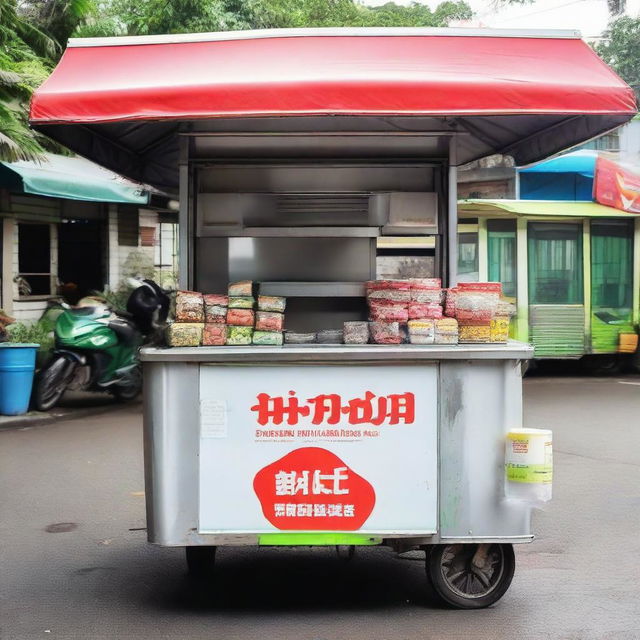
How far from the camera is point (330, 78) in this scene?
4.77 metres

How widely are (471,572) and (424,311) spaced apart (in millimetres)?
1377

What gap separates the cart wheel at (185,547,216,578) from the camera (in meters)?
5.55

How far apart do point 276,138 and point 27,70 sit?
1025 centimetres

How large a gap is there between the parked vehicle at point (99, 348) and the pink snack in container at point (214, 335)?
24.3ft

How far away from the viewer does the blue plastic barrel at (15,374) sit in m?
11.3

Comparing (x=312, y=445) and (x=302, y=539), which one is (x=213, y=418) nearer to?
(x=312, y=445)

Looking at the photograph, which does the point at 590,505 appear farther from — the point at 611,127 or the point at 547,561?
the point at 611,127

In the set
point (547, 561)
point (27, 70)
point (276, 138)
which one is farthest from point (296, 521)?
point (27, 70)

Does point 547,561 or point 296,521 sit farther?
point 547,561

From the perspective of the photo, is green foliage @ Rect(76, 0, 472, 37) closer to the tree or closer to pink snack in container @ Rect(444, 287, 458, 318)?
the tree

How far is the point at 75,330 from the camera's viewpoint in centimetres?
1213

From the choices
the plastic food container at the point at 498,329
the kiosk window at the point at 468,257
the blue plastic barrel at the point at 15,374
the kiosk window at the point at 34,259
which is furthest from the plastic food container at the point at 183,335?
the kiosk window at the point at 468,257

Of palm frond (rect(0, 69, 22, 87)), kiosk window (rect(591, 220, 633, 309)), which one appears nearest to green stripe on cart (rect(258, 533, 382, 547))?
palm frond (rect(0, 69, 22, 87))

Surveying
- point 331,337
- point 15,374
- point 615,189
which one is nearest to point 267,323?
point 331,337
